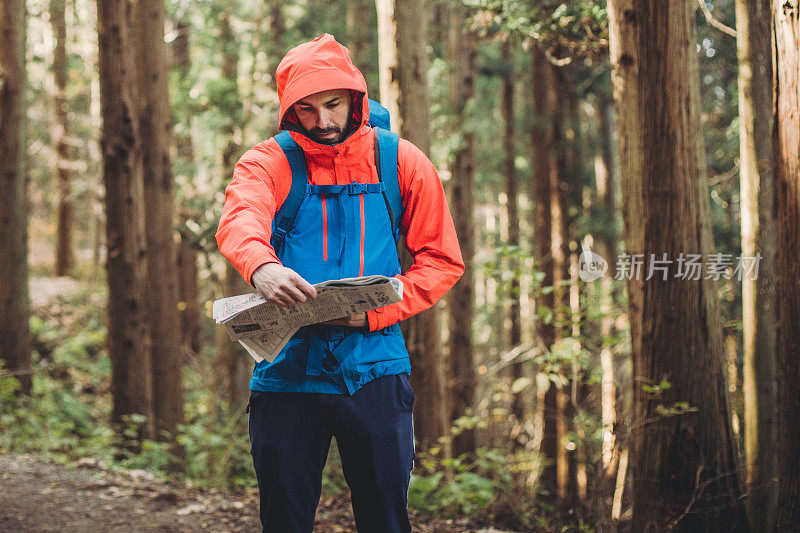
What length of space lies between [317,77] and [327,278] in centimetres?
85

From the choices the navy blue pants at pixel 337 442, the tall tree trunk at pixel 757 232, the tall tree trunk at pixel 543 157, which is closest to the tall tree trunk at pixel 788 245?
the tall tree trunk at pixel 757 232

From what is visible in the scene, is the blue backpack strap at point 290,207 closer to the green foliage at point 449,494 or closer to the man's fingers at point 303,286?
the man's fingers at point 303,286

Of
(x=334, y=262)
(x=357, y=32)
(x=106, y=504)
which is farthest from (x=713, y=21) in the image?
(x=357, y=32)

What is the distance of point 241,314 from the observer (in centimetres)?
269

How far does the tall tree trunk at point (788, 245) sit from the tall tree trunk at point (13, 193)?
29.9 feet

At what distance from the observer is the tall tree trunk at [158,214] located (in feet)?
32.9

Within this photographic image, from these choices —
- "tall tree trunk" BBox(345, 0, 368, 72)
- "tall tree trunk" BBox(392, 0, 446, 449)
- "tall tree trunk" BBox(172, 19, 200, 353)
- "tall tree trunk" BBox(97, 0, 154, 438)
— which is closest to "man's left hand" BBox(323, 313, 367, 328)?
"tall tree trunk" BBox(392, 0, 446, 449)

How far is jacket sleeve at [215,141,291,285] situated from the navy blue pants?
0.61 meters

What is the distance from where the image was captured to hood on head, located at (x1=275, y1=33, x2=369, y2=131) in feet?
9.76

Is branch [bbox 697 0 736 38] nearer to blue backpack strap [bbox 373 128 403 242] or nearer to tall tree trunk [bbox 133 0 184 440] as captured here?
blue backpack strap [bbox 373 128 403 242]

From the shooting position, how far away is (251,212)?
2805mm

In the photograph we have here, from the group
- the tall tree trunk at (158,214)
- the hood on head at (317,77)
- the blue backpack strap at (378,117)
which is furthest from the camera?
the tall tree trunk at (158,214)

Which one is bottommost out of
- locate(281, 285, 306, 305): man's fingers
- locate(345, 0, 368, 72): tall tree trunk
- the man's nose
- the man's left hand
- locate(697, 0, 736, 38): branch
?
the man's left hand

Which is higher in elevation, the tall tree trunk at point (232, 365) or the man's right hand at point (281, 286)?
the man's right hand at point (281, 286)
